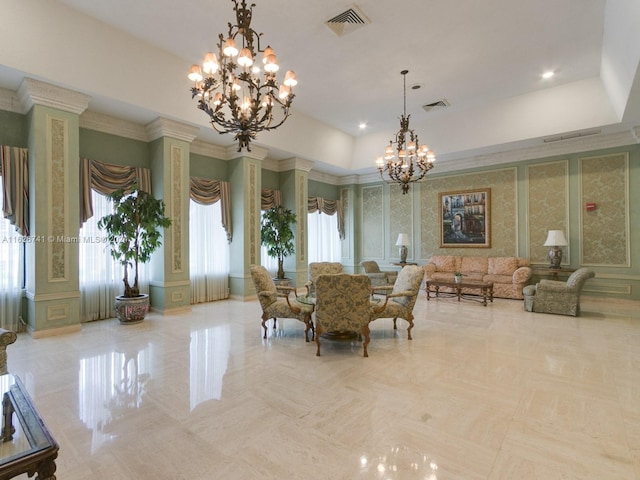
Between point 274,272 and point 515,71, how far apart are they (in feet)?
21.5

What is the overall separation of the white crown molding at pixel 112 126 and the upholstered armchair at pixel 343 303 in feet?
15.1

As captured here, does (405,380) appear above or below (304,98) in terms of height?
below

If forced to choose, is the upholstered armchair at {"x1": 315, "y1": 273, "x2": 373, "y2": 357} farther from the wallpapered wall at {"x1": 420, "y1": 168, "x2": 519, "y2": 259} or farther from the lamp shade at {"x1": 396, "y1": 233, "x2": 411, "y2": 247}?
the wallpapered wall at {"x1": 420, "y1": 168, "x2": 519, "y2": 259}

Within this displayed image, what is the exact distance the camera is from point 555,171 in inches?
290

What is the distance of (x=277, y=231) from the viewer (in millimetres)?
7695

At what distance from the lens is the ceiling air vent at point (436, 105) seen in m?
6.99

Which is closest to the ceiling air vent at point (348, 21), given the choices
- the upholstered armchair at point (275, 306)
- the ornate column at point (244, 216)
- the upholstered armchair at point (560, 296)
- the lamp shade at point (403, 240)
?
the ornate column at point (244, 216)

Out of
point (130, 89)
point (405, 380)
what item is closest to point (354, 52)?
point (130, 89)

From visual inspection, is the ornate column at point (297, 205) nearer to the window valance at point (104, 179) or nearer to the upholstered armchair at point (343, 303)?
the window valance at point (104, 179)

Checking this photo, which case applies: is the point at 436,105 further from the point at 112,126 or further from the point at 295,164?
the point at 112,126

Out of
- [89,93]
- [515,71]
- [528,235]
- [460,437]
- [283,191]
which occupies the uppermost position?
[515,71]

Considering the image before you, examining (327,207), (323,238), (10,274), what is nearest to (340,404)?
(10,274)

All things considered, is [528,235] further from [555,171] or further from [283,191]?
[283,191]

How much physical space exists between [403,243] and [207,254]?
16.7 feet
